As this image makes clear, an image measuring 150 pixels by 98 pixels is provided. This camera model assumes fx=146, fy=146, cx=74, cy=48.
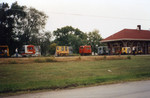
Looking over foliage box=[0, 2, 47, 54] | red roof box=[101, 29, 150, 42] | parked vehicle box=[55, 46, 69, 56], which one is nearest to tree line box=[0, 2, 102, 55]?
foliage box=[0, 2, 47, 54]

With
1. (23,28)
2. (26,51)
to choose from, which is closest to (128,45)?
(26,51)

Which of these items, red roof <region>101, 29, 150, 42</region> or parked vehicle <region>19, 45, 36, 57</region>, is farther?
red roof <region>101, 29, 150, 42</region>

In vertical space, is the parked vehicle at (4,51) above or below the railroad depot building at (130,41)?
below

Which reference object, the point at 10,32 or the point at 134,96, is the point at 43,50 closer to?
the point at 10,32

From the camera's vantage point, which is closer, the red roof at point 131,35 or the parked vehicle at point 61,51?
the parked vehicle at point 61,51

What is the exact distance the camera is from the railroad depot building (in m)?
44.0

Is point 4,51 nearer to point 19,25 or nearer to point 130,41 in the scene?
point 19,25

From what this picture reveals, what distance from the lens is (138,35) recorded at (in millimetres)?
47312

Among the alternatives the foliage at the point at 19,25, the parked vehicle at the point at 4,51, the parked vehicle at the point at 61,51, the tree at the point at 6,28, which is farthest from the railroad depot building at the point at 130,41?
the parked vehicle at the point at 4,51

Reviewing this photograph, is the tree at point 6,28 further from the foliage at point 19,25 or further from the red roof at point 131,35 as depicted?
the red roof at point 131,35

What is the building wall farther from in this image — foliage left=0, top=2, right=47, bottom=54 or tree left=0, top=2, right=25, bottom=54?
tree left=0, top=2, right=25, bottom=54

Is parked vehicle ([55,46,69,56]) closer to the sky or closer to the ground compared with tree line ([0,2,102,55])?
closer to the ground

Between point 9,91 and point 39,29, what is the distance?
137ft

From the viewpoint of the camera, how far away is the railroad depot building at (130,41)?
145ft
